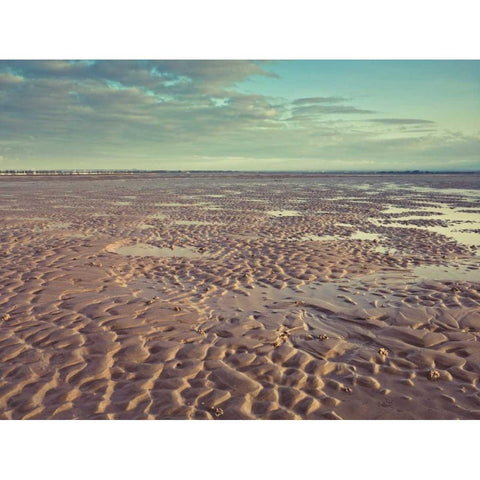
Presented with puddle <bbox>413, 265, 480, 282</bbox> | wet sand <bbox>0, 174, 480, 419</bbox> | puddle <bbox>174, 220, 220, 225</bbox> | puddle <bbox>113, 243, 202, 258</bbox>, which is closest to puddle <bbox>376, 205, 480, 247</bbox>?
wet sand <bbox>0, 174, 480, 419</bbox>

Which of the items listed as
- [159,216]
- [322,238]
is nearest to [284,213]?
[159,216]

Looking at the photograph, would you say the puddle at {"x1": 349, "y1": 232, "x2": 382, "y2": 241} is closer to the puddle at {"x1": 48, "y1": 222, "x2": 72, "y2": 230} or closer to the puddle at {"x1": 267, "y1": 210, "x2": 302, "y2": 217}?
the puddle at {"x1": 267, "y1": 210, "x2": 302, "y2": 217}

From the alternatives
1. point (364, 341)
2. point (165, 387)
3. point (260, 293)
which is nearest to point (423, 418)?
point (364, 341)

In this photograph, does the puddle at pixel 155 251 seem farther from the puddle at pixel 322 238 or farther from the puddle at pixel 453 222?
the puddle at pixel 453 222

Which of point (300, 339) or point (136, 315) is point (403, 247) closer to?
point (300, 339)

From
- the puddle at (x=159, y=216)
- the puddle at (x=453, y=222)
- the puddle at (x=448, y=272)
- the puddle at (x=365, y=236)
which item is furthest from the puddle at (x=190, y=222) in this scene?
the puddle at (x=448, y=272)

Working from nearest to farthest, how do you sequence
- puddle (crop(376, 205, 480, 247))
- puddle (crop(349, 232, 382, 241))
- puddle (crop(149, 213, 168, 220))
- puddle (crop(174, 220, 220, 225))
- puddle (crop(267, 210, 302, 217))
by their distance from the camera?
puddle (crop(349, 232, 382, 241)) < puddle (crop(376, 205, 480, 247)) < puddle (crop(174, 220, 220, 225)) < puddle (crop(149, 213, 168, 220)) < puddle (crop(267, 210, 302, 217))
